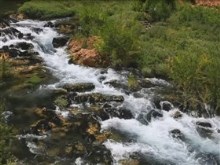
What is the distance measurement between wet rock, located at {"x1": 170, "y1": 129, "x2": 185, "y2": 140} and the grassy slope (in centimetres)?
187

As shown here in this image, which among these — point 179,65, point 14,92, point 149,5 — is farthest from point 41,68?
point 149,5

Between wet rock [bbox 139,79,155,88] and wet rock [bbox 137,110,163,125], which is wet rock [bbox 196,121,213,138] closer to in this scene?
wet rock [bbox 137,110,163,125]

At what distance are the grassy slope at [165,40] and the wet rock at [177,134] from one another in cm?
187

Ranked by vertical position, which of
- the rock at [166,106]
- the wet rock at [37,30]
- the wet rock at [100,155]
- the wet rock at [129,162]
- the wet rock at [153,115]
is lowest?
the wet rock at [129,162]

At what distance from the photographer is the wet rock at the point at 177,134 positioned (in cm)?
1742

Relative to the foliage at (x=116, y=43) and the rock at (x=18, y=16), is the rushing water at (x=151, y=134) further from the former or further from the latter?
the rock at (x=18, y=16)

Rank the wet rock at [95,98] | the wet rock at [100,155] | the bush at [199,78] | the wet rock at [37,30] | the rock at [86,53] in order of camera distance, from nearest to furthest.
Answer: the wet rock at [100,155]
the bush at [199,78]
the wet rock at [95,98]
the rock at [86,53]
the wet rock at [37,30]

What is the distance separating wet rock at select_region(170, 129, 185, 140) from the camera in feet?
57.2

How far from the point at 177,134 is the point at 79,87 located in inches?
188

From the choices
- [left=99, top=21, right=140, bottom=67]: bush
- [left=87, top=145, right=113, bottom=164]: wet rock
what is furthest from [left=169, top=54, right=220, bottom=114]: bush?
[left=87, top=145, right=113, bottom=164]: wet rock

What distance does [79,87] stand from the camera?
66.9 feet

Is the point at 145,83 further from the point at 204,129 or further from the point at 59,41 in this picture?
the point at 59,41

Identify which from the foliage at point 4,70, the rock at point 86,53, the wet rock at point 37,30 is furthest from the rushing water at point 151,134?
the wet rock at point 37,30

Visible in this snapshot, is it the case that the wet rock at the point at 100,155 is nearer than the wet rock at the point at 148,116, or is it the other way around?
the wet rock at the point at 100,155
